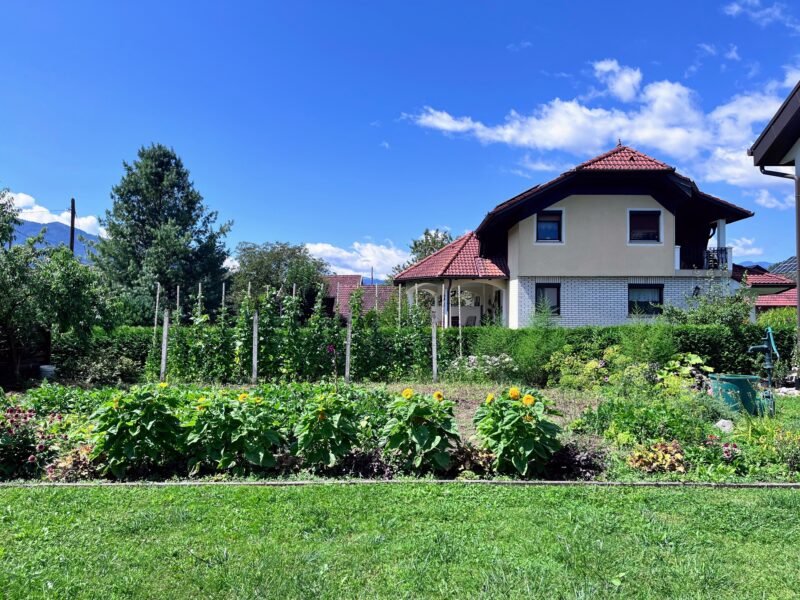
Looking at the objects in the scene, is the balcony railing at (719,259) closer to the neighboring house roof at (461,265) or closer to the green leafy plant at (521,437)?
the neighboring house roof at (461,265)

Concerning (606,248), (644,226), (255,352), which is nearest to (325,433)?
(255,352)

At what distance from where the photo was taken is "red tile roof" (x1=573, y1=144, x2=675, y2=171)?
16.7 m

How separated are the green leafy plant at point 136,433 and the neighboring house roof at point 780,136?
10.9 meters

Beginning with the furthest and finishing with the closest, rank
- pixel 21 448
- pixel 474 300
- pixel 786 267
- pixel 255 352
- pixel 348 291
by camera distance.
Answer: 1. pixel 348 291
2. pixel 786 267
3. pixel 474 300
4. pixel 255 352
5. pixel 21 448

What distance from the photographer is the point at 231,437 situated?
4.82m

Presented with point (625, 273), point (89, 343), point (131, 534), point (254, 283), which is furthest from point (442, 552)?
point (254, 283)

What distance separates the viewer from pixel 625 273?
58.3 feet

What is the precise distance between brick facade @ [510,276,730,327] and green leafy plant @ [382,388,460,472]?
44.5ft

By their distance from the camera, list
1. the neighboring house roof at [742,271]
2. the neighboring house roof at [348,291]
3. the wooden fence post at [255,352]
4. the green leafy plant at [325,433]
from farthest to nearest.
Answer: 1. the neighboring house roof at [348,291]
2. the neighboring house roof at [742,271]
3. the wooden fence post at [255,352]
4. the green leafy plant at [325,433]

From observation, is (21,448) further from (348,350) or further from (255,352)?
(348,350)

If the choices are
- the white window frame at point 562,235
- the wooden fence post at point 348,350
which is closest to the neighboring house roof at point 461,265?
the white window frame at point 562,235

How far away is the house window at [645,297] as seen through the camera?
59.0 ft

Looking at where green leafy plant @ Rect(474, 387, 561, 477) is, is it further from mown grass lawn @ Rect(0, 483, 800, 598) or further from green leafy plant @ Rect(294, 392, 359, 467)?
green leafy plant @ Rect(294, 392, 359, 467)

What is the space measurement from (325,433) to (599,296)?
15.1 meters
